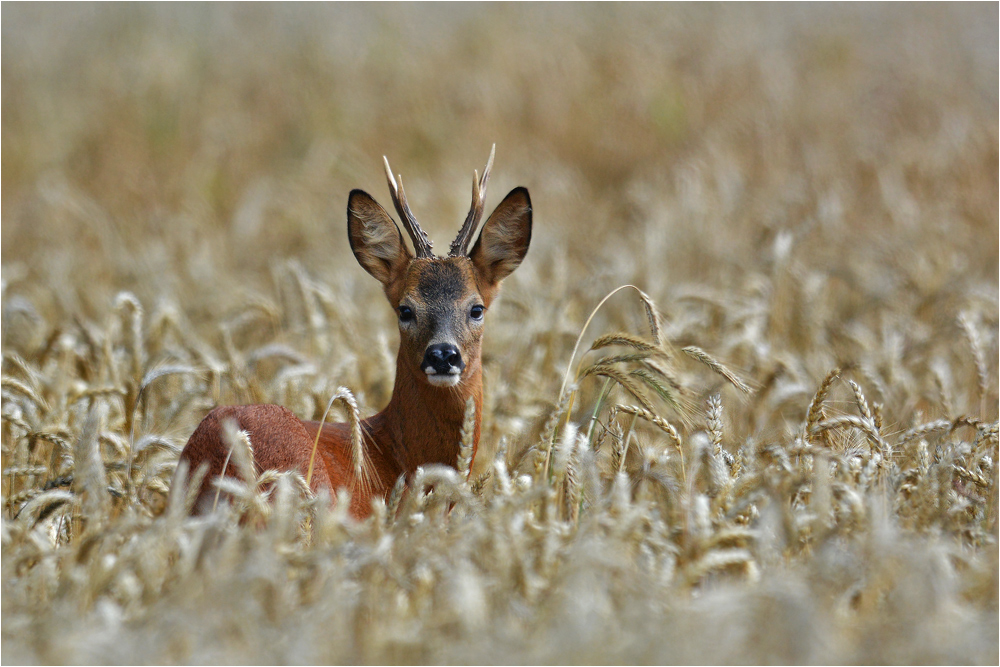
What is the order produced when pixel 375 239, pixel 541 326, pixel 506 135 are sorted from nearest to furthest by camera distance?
pixel 375 239 < pixel 541 326 < pixel 506 135

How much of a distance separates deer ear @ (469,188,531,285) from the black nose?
577 millimetres

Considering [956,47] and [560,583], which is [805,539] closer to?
[560,583]

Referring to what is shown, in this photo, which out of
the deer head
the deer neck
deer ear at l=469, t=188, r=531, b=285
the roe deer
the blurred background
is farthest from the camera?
the blurred background

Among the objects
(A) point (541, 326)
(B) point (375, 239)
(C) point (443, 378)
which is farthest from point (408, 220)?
(A) point (541, 326)

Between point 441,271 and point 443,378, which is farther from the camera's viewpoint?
point 441,271

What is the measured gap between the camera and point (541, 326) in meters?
6.29

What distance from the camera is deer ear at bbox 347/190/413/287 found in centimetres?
448

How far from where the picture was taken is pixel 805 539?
3.48 meters

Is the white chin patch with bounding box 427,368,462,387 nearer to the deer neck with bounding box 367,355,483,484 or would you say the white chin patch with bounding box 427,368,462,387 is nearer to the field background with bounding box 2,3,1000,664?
the deer neck with bounding box 367,355,483,484

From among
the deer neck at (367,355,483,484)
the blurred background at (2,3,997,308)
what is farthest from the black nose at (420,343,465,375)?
the blurred background at (2,3,997,308)

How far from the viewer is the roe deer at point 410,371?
3986 millimetres

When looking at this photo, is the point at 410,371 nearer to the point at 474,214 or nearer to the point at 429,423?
the point at 429,423

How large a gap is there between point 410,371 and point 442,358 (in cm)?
38

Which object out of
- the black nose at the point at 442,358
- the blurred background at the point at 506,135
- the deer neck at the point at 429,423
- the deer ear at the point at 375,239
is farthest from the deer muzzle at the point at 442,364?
the blurred background at the point at 506,135
